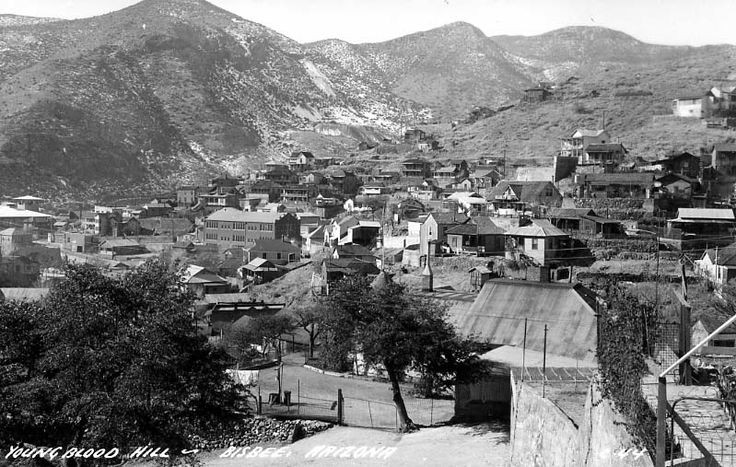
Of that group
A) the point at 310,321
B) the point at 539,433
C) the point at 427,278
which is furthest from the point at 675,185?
the point at 539,433

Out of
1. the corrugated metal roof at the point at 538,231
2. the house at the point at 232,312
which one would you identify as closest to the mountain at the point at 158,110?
the corrugated metal roof at the point at 538,231

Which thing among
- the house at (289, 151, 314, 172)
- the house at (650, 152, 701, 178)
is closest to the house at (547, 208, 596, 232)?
the house at (650, 152, 701, 178)

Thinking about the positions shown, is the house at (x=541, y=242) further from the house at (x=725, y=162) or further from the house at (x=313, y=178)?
the house at (x=313, y=178)

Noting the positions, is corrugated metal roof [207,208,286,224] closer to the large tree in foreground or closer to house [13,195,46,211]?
house [13,195,46,211]

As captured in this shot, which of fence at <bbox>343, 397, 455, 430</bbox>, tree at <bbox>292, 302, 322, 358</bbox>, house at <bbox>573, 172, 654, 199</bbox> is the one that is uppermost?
house at <bbox>573, 172, 654, 199</bbox>

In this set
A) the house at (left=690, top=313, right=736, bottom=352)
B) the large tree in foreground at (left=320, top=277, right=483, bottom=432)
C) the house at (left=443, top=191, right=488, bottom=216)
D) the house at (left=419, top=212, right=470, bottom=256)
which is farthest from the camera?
the house at (left=443, top=191, right=488, bottom=216)

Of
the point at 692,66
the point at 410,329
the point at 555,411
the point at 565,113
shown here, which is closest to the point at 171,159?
the point at 565,113

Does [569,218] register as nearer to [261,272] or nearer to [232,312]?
[232,312]
